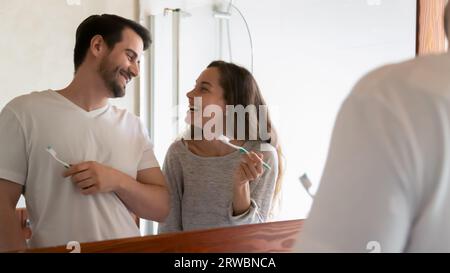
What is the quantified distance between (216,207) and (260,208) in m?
0.08

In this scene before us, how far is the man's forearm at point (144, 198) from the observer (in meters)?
0.59

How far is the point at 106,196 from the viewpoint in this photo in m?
0.59

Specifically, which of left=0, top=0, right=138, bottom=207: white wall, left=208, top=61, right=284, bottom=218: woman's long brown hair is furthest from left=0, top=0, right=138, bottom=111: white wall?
left=208, top=61, right=284, bottom=218: woman's long brown hair

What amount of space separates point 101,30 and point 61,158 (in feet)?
0.62

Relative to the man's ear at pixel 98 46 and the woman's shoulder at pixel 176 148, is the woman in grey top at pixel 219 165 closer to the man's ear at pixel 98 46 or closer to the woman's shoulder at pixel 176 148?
the woman's shoulder at pixel 176 148

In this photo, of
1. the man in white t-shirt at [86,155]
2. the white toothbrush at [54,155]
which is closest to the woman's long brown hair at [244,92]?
the man in white t-shirt at [86,155]

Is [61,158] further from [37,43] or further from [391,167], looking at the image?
[391,167]

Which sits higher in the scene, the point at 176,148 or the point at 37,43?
the point at 37,43

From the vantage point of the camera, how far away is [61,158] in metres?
0.56

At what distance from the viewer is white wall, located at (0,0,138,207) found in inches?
20.4

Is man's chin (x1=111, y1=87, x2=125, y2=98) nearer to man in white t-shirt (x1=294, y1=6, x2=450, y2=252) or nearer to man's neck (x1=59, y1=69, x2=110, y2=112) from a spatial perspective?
man's neck (x1=59, y1=69, x2=110, y2=112)

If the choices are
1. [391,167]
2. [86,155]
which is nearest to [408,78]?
[391,167]
